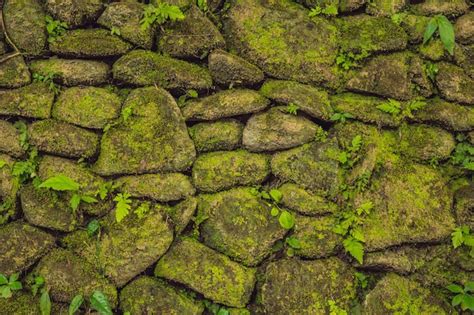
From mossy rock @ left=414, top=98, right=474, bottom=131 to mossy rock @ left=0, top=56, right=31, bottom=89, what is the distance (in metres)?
4.05

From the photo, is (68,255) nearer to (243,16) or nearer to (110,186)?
(110,186)

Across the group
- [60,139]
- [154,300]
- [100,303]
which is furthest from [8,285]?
[60,139]

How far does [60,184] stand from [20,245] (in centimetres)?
70

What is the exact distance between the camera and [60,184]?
3.92 meters

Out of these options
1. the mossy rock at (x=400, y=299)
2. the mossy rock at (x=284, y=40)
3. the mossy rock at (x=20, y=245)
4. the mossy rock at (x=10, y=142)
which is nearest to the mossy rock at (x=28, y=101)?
the mossy rock at (x=10, y=142)

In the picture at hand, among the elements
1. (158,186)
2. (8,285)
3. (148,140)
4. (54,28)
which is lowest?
(8,285)

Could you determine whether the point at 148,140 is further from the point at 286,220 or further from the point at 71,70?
the point at 286,220

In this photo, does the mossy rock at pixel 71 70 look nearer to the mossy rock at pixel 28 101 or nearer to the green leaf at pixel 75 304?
the mossy rock at pixel 28 101

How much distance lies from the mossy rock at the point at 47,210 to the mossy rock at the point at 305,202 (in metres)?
2.03

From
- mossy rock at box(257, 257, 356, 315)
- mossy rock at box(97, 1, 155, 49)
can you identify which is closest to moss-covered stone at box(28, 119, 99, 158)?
mossy rock at box(97, 1, 155, 49)

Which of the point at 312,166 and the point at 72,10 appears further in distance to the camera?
the point at 72,10

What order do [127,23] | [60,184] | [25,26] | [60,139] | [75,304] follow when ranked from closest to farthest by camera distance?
[75,304], [60,184], [60,139], [25,26], [127,23]

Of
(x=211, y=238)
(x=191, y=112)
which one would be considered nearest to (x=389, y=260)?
(x=211, y=238)

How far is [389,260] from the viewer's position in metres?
4.18
